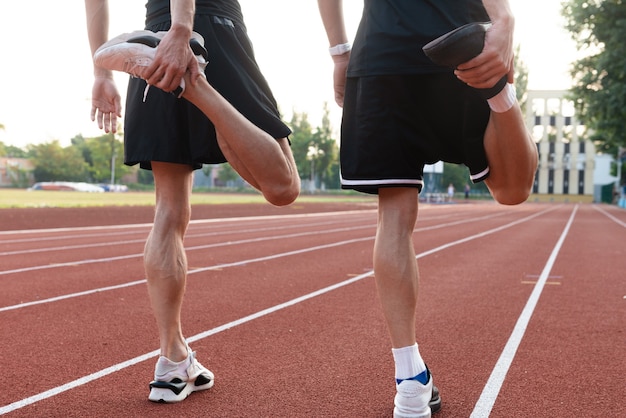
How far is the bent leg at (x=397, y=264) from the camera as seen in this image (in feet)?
6.91

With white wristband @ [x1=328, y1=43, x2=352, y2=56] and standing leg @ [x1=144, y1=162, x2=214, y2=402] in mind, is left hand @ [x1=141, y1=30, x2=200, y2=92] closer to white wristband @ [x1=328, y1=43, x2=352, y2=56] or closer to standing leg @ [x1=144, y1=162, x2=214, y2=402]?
standing leg @ [x1=144, y1=162, x2=214, y2=402]

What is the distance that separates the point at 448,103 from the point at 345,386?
1210 millimetres

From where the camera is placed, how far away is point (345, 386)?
264 centimetres

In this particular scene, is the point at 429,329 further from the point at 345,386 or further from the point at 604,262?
the point at 604,262

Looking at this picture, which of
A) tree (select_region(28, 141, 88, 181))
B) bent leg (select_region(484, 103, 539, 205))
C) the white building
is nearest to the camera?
bent leg (select_region(484, 103, 539, 205))

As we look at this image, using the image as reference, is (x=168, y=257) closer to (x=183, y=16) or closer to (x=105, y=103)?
(x=105, y=103)

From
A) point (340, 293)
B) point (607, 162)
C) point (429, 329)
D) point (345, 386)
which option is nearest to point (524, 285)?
point (340, 293)

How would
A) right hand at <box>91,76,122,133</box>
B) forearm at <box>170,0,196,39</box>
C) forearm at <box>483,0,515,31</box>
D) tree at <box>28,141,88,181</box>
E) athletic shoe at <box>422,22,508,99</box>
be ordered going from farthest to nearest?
tree at <box>28,141,88,181</box> → right hand at <box>91,76,122,133</box> → forearm at <box>170,0,196,39</box> → forearm at <box>483,0,515,31</box> → athletic shoe at <box>422,22,508,99</box>

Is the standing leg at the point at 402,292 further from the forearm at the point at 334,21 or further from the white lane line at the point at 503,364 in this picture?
the forearm at the point at 334,21

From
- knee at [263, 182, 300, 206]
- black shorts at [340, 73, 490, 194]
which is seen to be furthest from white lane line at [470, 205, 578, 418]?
knee at [263, 182, 300, 206]

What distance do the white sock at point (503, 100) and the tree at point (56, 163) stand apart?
80512mm

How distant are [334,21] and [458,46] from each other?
0.99 meters

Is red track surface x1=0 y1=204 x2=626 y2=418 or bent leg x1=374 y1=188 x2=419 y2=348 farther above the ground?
bent leg x1=374 y1=188 x2=419 y2=348

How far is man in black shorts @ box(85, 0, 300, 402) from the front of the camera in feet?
7.16
